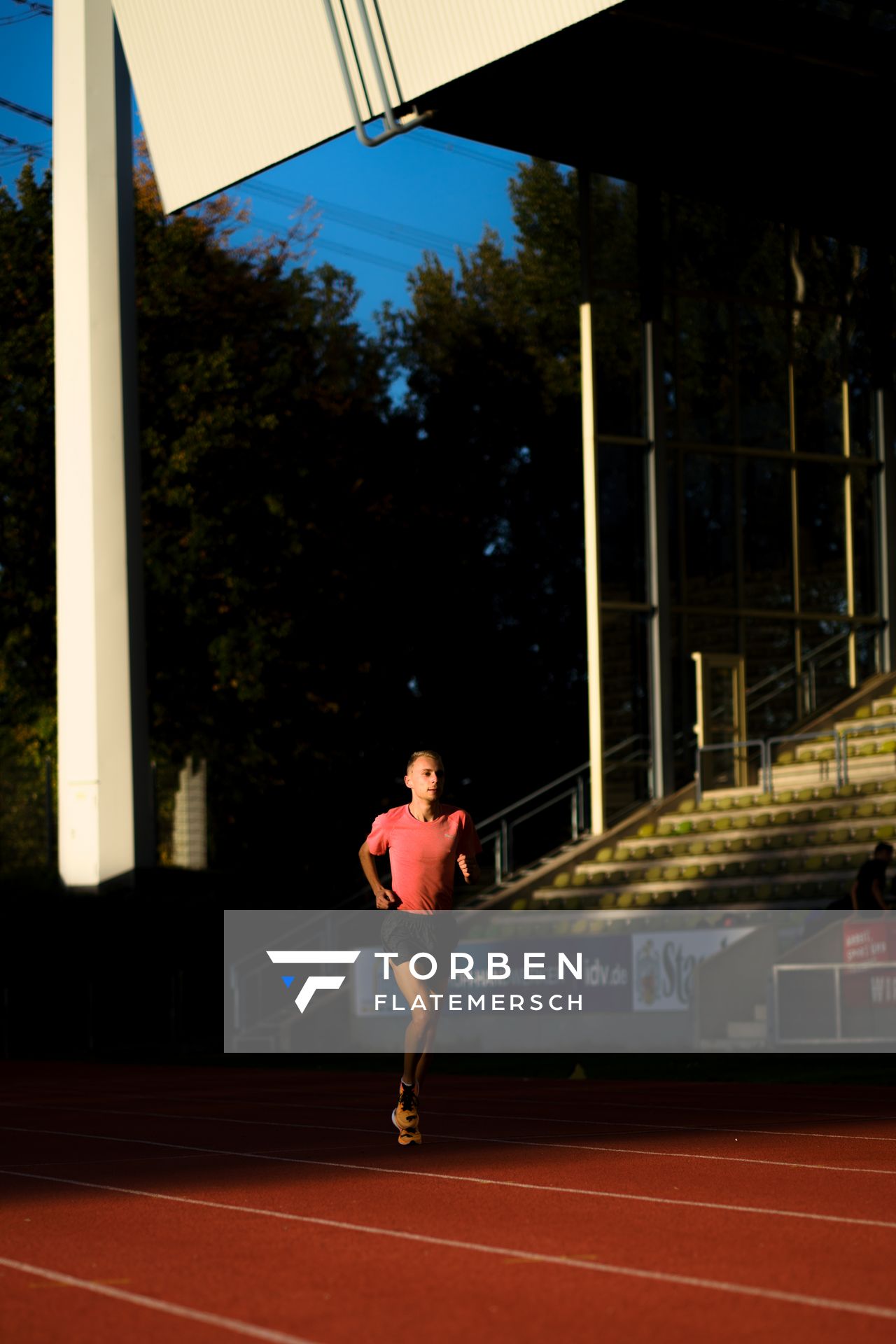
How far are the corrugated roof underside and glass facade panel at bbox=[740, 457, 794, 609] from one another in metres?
12.9

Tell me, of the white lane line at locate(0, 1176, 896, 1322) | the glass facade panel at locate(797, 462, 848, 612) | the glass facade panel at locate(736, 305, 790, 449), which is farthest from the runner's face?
the glass facade panel at locate(797, 462, 848, 612)

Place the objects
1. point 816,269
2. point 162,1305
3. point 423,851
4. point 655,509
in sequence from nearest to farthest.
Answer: point 162,1305
point 423,851
point 655,509
point 816,269

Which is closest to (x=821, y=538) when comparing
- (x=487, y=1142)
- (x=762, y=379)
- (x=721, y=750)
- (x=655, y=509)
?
(x=762, y=379)

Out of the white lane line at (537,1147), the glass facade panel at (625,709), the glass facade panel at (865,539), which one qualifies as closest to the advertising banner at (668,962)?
the white lane line at (537,1147)

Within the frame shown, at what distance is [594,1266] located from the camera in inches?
248

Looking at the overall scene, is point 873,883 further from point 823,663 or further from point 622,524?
point 823,663

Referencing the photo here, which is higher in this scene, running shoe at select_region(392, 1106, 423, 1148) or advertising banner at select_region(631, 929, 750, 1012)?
advertising banner at select_region(631, 929, 750, 1012)

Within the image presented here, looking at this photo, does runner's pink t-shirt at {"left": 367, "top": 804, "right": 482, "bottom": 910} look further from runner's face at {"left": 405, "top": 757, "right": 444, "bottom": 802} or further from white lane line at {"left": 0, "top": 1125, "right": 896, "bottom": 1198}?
white lane line at {"left": 0, "top": 1125, "right": 896, "bottom": 1198}

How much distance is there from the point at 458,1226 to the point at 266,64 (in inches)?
801

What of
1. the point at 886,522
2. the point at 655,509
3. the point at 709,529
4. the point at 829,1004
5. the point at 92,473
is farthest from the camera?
the point at 886,522

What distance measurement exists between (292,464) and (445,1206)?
32.2 m

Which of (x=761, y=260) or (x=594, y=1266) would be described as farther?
(x=761, y=260)

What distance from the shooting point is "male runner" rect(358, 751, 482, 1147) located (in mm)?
9539

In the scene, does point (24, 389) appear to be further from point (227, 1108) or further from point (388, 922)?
point (388, 922)
